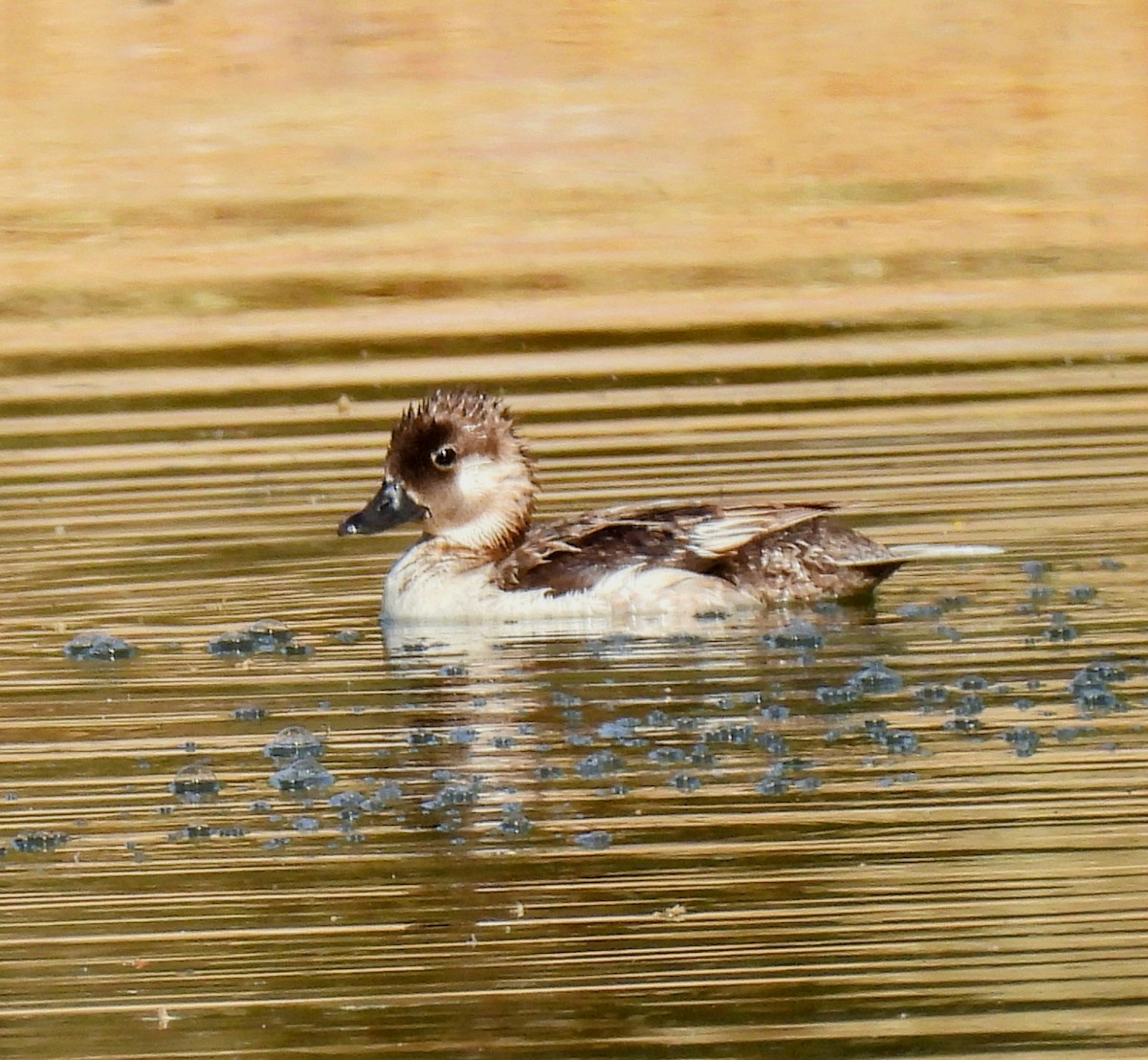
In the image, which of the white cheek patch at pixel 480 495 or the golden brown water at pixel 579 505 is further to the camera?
the white cheek patch at pixel 480 495

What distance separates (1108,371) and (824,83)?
10531 mm

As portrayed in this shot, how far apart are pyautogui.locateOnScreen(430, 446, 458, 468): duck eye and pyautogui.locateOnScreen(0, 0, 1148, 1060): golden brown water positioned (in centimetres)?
65

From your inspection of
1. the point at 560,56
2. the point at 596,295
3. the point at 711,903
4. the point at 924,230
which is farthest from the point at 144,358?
the point at 711,903

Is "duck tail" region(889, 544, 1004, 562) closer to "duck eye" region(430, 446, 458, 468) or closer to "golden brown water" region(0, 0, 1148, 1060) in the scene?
"golden brown water" region(0, 0, 1148, 1060)

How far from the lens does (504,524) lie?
12.7 meters

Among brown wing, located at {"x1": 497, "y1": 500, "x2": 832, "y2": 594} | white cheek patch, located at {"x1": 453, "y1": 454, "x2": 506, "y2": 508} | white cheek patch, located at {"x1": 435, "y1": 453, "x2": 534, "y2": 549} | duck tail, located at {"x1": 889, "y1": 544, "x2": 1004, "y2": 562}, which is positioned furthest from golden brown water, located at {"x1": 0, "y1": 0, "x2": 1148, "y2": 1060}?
white cheek patch, located at {"x1": 453, "y1": 454, "x2": 506, "y2": 508}

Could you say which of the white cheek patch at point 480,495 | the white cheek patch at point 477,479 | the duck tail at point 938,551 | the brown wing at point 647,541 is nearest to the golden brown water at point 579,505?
the duck tail at point 938,551

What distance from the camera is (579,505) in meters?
14.2

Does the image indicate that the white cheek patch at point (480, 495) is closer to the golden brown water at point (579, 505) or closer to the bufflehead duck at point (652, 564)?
the bufflehead duck at point (652, 564)

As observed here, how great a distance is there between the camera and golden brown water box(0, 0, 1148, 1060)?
7512mm

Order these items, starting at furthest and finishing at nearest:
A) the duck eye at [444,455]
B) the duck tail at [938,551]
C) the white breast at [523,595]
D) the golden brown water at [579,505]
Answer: the duck eye at [444,455]
the white breast at [523,595]
the duck tail at [938,551]
the golden brown water at [579,505]

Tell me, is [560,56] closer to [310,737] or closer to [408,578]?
[408,578]

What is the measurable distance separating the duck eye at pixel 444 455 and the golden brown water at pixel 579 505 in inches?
25.4

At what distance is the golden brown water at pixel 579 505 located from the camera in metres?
7.51
